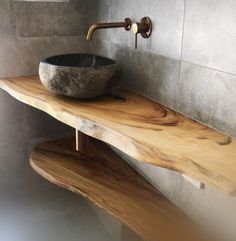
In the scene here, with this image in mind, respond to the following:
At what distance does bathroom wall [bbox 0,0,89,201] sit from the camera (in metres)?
1.57

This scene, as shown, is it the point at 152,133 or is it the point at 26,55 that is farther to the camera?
the point at 26,55

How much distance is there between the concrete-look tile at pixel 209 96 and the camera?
36.4 inches

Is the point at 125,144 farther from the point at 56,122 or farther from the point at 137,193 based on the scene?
the point at 56,122

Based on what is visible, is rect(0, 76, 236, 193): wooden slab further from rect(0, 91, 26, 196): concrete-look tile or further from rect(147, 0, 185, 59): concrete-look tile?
rect(0, 91, 26, 196): concrete-look tile

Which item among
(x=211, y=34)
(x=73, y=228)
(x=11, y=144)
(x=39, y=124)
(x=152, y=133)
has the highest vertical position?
(x=211, y=34)

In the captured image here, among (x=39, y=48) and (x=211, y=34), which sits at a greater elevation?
(x=211, y=34)

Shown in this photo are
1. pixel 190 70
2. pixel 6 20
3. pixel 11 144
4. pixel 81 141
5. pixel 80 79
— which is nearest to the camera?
pixel 190 70

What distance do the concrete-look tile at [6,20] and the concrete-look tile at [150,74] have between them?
530 mm

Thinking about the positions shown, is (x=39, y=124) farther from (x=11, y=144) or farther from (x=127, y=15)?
(x=127, y=15)

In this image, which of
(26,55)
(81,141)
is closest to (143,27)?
(81,141)

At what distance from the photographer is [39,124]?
1.78m

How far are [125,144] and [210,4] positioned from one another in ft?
1.64

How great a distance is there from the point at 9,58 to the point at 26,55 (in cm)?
9

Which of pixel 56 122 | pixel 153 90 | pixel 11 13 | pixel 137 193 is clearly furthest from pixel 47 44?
pixel 137 193
